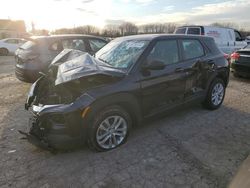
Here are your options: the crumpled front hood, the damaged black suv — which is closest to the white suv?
the damaged black suv

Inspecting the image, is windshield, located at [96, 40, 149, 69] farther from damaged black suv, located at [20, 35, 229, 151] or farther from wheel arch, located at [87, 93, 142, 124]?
wheel arch, located at [87, 93, 142, 124]

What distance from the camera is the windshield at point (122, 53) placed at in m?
3.86

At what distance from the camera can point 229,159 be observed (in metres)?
3.34

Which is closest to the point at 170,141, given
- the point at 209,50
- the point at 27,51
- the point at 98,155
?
the point at 98,155

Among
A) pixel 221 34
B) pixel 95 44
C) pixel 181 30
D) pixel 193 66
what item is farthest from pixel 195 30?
pixel 193 66

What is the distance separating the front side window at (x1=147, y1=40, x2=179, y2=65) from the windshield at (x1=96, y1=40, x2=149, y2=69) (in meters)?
0.20

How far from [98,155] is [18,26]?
186 ft

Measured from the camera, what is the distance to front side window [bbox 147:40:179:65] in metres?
4.00

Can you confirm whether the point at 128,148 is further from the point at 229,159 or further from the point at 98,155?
the point at 229,159

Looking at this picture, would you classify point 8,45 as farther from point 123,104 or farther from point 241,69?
point 123,104

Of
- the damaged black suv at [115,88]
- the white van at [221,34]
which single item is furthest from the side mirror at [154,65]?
the white van at [221,34]

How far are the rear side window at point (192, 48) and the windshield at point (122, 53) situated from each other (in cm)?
91

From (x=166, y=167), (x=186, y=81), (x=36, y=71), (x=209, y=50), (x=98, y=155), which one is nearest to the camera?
(x=166, y=167)

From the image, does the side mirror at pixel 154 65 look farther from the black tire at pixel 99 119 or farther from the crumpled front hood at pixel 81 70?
the black tire at pixel 99 119
